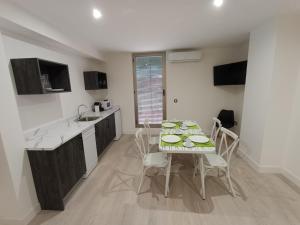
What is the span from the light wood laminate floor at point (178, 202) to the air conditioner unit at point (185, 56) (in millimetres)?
2712

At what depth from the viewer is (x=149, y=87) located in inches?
169

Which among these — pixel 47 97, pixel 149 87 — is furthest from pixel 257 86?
pixel 47 97

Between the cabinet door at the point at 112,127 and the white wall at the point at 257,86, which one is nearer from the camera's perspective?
the white wall at the point at 257,86

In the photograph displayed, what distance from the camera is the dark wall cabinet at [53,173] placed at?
1.67m

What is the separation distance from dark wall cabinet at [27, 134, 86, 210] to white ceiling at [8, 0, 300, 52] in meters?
1.65

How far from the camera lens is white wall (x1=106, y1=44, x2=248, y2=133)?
154 inches

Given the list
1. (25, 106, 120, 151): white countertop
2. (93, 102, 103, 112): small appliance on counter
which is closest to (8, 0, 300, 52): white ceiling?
(93, 102, 103, 112): small appliance on counter

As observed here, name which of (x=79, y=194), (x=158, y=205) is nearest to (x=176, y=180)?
(x=158, y=205)

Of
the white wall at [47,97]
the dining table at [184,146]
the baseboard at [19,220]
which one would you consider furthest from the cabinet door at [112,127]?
the baseboard at [19,220]

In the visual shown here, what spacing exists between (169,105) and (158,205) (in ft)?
9.27

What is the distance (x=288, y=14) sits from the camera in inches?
80.0

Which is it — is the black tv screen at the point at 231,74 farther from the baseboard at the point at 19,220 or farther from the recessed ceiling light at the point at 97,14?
the baseboard at the point at 19,220

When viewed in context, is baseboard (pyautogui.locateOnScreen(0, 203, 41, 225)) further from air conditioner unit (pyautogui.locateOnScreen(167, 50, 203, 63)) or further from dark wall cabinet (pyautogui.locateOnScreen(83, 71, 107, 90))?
air conditioner unit (pyautogui.locateOnScreen(167, 50, 203, 63))

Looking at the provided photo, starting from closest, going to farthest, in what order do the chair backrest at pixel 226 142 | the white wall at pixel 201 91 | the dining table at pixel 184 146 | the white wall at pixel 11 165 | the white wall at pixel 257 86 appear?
the white wall at pixel 11 165 → the dining table at pixel 184 146 → the chair backrest at pixel 226 142 → the white wall at pixel 257 86 → the white wall at pixel 201 91
